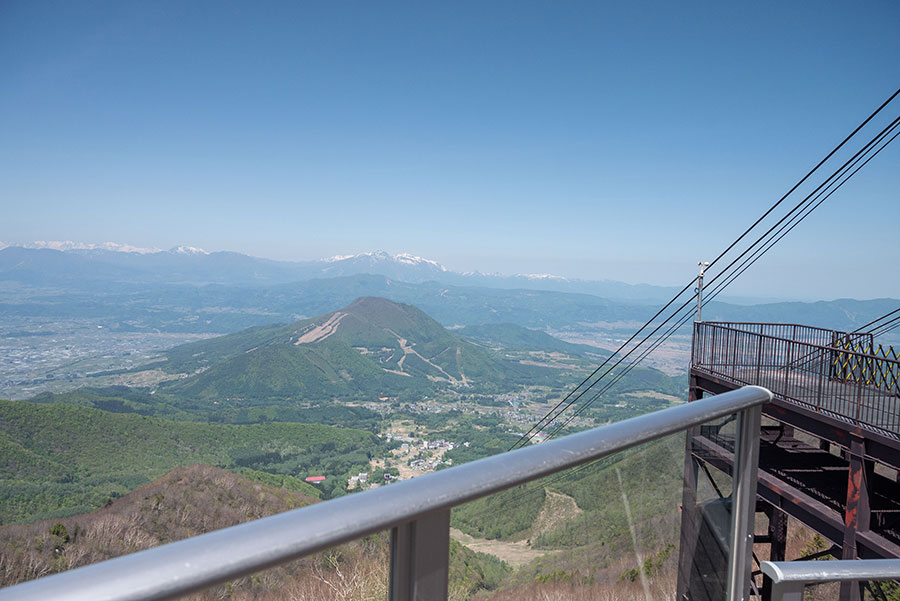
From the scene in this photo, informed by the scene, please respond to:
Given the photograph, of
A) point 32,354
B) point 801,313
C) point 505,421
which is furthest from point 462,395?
point 32,354

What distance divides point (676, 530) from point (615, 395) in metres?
99.3

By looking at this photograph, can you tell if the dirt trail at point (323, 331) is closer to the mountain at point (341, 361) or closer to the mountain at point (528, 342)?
the mountain at point (341, 361)

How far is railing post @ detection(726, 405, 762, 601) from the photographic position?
146 cm

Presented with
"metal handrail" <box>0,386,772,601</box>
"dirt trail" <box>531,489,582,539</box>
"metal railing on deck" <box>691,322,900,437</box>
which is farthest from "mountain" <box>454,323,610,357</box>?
"metal handrail" <box>0,386,772,601</box>

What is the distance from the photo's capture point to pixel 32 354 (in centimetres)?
14050

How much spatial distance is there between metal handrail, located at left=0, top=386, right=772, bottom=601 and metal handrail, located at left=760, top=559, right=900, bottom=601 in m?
0.72

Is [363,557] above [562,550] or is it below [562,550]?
above

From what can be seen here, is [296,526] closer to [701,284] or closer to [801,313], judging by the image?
[701,284]

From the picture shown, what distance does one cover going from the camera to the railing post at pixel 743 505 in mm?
1456

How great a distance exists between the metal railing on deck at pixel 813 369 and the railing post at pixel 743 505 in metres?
4.77

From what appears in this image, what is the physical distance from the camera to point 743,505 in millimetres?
1500

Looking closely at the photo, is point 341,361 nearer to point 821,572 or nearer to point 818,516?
point 818,516

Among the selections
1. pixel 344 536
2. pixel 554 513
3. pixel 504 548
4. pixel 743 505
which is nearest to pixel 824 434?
pixel 743 505

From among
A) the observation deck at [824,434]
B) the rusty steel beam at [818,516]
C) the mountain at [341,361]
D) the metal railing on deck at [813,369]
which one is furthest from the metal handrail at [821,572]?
the mountain at [341,361]
